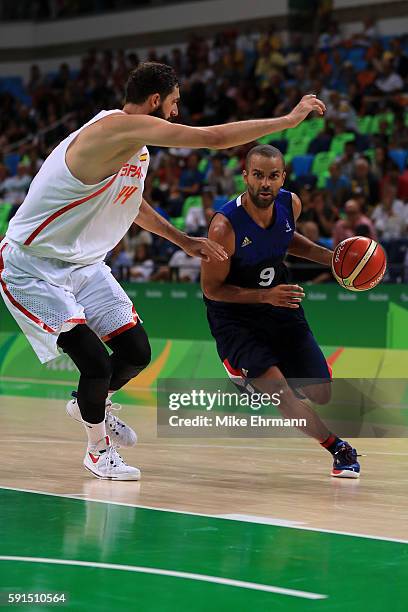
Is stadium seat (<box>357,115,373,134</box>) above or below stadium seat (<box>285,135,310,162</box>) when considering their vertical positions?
above

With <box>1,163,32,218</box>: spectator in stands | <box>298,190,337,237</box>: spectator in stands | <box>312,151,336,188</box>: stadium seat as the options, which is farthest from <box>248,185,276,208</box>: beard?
→ <box>1,163,32,218</box>: spectator in stands

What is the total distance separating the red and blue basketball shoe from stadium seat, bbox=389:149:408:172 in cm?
983

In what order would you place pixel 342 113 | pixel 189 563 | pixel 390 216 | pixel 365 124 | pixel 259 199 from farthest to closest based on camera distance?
pixel 342 113, pixel 365 124, pixel 390 216, pixel 259 199, pixel 189 563

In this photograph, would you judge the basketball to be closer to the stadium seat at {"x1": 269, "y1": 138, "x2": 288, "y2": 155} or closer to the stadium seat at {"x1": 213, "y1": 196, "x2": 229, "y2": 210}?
the stadium seat at {"x1": 213, "y1": 196, "x2": 229, "y2": 210}

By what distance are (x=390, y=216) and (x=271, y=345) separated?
774 cm

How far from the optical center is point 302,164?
1858cm

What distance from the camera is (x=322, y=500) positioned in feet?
21.7

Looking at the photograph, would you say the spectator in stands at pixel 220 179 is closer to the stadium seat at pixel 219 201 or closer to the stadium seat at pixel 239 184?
the stadium seat at pixel 239 184

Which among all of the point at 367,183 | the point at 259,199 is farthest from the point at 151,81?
the point at 367,183

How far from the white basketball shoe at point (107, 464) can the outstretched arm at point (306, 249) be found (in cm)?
183

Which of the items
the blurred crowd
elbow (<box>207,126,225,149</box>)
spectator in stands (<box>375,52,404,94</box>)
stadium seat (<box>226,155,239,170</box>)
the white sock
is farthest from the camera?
spectator in stands (<box>375,52,404,94</box>)

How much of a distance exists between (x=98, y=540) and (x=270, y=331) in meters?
2.79

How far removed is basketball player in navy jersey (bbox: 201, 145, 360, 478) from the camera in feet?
24.8

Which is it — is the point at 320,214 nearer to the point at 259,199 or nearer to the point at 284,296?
the point at 259,199
